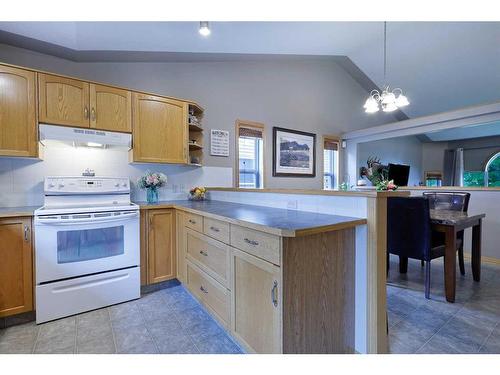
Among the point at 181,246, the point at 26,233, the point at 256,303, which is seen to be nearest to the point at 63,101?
the point at 26,233

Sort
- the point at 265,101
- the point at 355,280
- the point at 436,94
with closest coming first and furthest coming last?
the point at 355,280
the point at 265,101
the point at 436,94

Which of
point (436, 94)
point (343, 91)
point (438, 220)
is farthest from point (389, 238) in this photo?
point (436, 94)

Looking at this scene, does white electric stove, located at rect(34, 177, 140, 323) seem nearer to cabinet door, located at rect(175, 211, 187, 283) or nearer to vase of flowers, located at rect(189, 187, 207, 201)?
cabinet door, located at rect(175, 211, 187, 283)

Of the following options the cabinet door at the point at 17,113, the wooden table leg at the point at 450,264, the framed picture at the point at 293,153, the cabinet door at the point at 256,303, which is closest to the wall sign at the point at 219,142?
the framed picture at the point at 293,153

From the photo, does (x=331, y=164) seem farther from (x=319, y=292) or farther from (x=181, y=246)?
(x=319, y=292)

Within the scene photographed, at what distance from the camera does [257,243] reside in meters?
1.34

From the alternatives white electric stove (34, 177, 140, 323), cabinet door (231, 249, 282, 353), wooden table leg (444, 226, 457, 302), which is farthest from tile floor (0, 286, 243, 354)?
wooden table leg (444, 226, 457, 302)

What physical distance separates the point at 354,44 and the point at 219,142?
299 cm

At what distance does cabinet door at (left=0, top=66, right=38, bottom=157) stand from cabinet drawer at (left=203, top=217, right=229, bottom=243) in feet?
5.45

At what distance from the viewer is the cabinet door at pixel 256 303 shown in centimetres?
123

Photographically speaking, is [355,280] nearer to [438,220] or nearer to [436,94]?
[438,220]

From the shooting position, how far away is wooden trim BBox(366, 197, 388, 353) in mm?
1407

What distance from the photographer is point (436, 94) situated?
526cm
